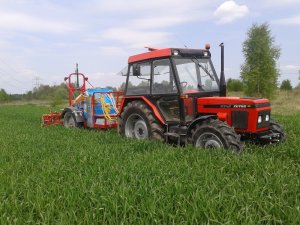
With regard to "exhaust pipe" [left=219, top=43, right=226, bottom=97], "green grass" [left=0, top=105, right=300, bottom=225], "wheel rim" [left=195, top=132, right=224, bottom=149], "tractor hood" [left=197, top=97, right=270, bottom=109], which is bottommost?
"green grass" [left=0, top=105, right=300, bottom=225]

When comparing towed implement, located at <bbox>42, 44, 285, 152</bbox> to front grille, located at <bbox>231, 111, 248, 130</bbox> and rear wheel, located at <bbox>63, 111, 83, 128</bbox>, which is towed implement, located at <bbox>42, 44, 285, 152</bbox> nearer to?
front grille, located at <bbox>231, 111, 248, 130</bbox>

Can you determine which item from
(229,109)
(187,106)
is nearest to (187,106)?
(187,106)

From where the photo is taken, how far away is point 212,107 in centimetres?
690

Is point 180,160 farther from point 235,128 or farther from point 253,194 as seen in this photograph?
point 253,194

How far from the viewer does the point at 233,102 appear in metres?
6.54

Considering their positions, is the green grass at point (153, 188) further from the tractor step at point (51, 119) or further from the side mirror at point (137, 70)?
the tractor step at point (51, 119)

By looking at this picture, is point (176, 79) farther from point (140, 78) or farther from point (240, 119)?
point (240, 119)

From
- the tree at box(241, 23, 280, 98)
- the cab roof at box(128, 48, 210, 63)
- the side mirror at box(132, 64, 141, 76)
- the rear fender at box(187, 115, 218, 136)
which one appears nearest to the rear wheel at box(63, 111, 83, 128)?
the side mirror at box(132, 64, 141, 76)

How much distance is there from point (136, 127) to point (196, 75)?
2.08 m

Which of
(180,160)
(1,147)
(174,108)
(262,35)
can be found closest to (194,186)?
(180,160)

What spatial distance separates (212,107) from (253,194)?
3304 mm

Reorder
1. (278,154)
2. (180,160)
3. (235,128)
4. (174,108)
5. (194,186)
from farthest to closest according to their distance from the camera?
(174,108) → (235,128) → (278,154) → (180,160) → (194,186)

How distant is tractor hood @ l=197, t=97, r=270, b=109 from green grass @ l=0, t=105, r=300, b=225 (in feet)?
2.88

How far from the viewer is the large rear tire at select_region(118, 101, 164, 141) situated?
7.67 metres
